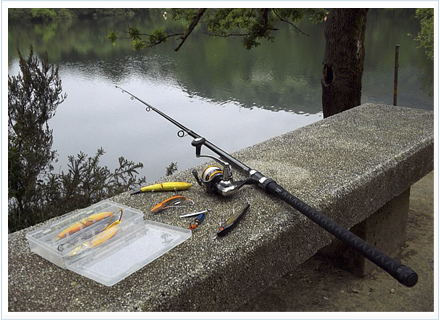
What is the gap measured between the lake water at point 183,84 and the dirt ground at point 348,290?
2955mm

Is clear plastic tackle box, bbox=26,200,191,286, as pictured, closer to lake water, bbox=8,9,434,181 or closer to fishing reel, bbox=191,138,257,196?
fishing reel, bbox=191,138,257,196

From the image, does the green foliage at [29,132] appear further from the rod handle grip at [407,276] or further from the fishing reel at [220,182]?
the rod handle grip at [407,276]

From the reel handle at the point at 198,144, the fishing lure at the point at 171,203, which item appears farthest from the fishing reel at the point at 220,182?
the reel handle at the point at 198,144

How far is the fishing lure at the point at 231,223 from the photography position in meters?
1.89

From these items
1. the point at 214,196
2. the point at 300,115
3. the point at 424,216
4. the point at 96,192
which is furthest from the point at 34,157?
the point at 300,115

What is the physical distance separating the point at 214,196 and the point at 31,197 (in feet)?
10.9

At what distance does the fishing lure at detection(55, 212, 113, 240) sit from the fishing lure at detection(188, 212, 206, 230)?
35 cm

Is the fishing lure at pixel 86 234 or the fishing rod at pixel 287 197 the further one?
the fishing lure at pixel 86 234

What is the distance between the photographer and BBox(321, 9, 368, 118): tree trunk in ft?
15.9

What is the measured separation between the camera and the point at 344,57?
4973 millimetres

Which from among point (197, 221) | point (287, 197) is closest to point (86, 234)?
point (197, 221)

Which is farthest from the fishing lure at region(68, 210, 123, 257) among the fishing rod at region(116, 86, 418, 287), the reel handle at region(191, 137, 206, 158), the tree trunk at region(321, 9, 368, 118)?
the tree trunk at region(321, 9, 368, 118)

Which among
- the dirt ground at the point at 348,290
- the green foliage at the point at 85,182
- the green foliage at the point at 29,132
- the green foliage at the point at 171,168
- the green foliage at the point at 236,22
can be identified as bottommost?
the dirt ground at the point at 348,290

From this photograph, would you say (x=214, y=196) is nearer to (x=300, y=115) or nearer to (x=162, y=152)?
(x=162, y=152)
